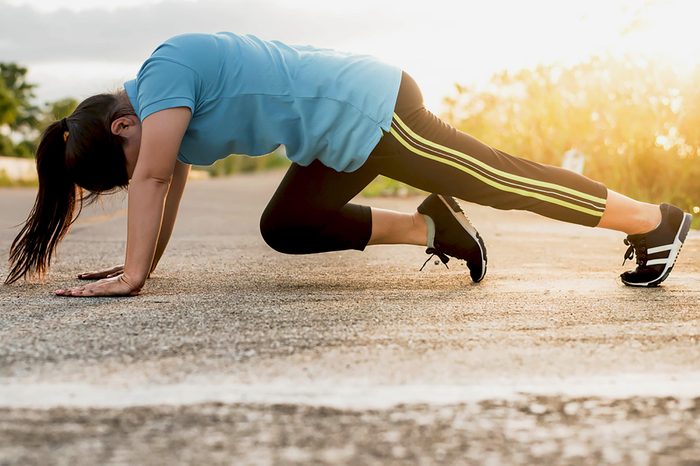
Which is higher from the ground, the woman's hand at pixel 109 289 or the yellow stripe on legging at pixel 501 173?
the yellow stripe on legging at pixel 501 173

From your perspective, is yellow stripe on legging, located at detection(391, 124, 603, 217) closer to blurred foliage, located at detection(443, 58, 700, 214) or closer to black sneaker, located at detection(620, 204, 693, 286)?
black sneaker, located at detection(620, 204, 693, 286)

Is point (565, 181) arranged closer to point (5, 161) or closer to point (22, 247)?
point (22, 247)

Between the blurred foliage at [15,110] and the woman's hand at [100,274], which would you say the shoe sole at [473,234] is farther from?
the blurred foliage at [15,110]

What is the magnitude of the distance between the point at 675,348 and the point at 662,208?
4.03ft

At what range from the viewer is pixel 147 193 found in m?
2.41

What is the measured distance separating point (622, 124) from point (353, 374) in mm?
6224

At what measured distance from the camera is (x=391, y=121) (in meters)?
2.62

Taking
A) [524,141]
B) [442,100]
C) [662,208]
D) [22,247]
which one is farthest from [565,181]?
[442,100]

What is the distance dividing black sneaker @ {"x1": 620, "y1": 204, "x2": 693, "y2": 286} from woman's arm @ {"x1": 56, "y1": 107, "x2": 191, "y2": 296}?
156 centimetres

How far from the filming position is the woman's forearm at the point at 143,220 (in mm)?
2414

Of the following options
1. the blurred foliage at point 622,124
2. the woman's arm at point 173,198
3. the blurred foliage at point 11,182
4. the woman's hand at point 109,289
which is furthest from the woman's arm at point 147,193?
the blurred foliage at point 11,182

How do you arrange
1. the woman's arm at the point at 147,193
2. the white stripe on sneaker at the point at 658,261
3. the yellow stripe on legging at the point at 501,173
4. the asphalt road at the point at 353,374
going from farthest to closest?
the white stripe on sneaker at the point at 658,261 < the yellow stripe on legging at the point at 501,173 < the woman's arm at the point at 147,193 < the asphalt road at the point at 353,374

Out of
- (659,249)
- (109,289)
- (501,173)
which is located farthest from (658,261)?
(109,289)

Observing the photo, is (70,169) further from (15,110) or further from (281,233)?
(15,110)
